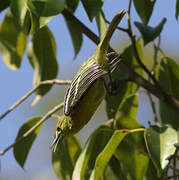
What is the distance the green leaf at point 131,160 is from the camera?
7.37ft

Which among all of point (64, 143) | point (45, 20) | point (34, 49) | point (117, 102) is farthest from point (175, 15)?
point (34, 49)

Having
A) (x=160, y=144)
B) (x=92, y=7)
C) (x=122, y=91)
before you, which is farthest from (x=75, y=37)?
(x=160, y=144)

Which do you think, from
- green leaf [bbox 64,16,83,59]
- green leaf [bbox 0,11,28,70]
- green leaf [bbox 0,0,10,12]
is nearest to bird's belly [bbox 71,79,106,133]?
green leaf [bbox 64,16,83,59]

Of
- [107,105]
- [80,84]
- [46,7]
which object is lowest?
[107,105]

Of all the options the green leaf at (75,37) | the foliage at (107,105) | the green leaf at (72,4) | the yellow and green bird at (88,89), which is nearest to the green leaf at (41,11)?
the foliage at (107,105)

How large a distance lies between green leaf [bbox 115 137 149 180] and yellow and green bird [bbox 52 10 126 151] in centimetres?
28

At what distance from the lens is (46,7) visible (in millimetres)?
1842

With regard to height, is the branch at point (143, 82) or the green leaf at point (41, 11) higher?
the green leaf at point (41, 11)

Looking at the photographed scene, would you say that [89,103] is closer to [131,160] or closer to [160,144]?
[131,160]

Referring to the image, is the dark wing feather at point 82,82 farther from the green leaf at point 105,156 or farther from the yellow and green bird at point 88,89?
the green leaf at point 105,156

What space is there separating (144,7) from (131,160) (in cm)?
79

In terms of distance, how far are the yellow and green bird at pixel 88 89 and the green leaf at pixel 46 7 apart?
39cm

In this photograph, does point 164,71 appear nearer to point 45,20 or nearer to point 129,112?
point 129,112

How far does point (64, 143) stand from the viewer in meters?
2.62
